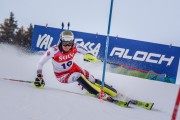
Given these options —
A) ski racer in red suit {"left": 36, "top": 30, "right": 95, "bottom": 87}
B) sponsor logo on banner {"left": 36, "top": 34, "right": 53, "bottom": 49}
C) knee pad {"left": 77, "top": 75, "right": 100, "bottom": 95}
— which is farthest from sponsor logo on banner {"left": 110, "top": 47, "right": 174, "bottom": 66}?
knee pad {"left": 77, "top": 75, "right": 100, "bottom": 95}

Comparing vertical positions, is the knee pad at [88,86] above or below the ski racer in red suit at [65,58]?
below

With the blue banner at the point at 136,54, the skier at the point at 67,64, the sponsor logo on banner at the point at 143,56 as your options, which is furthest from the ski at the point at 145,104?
the sponsor logo on banner at the point at 143,56

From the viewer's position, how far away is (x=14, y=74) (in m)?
8.41

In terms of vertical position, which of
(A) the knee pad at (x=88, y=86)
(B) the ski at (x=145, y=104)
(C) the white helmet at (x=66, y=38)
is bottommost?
(B) the ski at (x=145, y=104)

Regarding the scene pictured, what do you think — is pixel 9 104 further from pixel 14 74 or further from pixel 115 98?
pixel 14 74

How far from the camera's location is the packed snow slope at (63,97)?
385cm

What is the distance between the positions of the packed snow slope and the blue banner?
1.87ft

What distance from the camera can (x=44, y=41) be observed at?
12.6m

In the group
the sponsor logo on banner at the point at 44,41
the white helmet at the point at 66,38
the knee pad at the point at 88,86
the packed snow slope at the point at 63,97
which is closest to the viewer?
the packed snow slope at the point at 63,97

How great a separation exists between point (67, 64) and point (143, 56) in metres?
5.28

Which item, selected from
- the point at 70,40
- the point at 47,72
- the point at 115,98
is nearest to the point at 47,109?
the point at 70,40

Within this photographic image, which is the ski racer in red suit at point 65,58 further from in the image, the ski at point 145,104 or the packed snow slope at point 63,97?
the ski at point 145,104

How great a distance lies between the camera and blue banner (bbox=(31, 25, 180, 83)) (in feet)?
37.8

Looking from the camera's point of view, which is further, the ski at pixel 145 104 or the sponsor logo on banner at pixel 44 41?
the sponsor logo on banner at pixel 44 41
